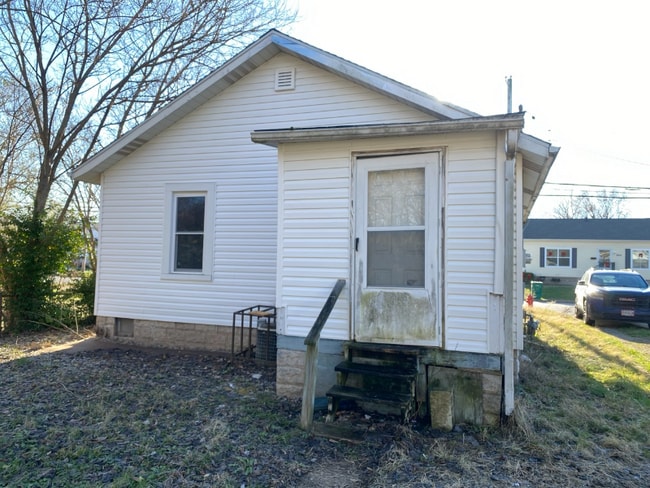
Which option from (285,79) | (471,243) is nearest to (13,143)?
(285,79)

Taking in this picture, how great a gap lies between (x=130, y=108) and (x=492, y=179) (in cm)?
1219

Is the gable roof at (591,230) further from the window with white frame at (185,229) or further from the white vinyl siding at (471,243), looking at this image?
the white vinyl siding at (471,243)

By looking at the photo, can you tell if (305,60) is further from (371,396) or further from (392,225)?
(371,396)

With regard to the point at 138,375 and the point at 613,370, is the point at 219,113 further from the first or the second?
the point at 613,370

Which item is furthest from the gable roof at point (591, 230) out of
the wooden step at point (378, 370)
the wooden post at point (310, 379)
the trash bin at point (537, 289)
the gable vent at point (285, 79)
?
the wooden post at point (310, 379)

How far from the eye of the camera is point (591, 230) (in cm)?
2748

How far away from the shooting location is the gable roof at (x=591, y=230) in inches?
1040

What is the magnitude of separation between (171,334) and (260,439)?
439 centimetres

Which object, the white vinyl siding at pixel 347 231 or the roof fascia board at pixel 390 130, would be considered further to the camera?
the white vinyl siding at pixel 347 231

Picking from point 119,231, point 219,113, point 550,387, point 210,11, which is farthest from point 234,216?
point 210,11

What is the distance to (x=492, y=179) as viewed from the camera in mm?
4176

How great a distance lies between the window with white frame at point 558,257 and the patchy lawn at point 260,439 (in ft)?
79.6

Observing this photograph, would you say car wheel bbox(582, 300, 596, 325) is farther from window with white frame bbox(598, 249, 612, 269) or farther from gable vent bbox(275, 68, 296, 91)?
window with white frame bbox(598, 249, 612, 269)

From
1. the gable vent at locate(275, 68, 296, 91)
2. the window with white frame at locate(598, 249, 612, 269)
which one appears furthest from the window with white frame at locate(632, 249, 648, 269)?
the gable vent at locate(275, 68, 296, 91)
